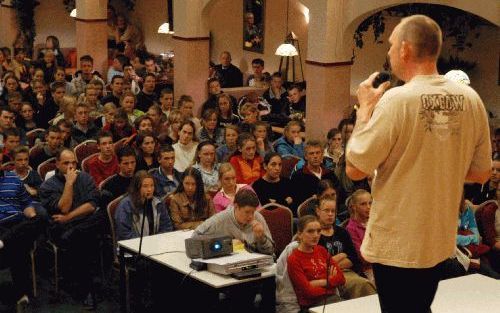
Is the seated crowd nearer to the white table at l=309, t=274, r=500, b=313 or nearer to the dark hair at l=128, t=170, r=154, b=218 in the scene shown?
the dark hair at l=128, t=170, r=154, b=218

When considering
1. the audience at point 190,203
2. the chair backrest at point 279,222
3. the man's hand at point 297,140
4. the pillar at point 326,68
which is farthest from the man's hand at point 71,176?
the pillar at point 326,68

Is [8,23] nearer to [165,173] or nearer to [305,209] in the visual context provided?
[165,173]

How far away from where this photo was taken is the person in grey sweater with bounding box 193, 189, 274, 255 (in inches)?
244

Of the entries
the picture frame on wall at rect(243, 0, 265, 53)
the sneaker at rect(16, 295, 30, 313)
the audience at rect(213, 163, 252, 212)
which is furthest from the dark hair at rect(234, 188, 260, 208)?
the picture frame on wall at rect(243, 0, 265, 53)

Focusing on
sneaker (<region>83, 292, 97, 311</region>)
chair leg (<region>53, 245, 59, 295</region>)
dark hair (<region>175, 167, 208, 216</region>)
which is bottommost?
sneaker (<region>83, 292, 97, 311</region>)

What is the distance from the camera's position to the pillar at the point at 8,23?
1823cm

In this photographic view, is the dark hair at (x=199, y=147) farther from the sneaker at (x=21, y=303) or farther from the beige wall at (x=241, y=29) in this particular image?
the beige wall at (x=241, y=29)

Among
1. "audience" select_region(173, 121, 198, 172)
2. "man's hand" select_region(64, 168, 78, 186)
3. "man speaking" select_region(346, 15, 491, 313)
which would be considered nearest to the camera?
"man speaking" select_region(346, 15, 491, 313)

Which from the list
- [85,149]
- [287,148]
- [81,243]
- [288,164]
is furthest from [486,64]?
[81,243]

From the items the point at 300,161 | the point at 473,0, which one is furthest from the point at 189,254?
the point at 473,0

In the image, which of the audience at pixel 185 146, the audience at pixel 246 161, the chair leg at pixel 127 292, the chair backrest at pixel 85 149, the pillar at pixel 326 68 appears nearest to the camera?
the chair leg at pixel 127 292

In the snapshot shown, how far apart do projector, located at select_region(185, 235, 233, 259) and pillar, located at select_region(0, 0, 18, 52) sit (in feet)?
44.3

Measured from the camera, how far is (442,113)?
8.79 feet

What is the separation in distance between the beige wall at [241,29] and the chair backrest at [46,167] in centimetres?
683
